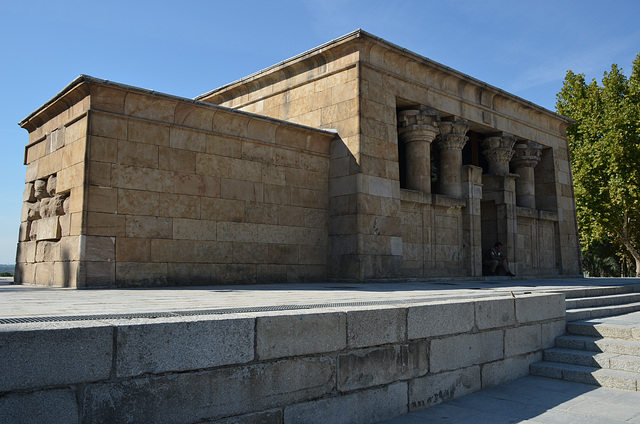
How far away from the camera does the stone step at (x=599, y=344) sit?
290 inches

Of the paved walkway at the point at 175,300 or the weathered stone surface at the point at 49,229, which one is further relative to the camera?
the weathered stone surface at the point at 49,229

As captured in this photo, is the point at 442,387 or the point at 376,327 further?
the point at 442,387

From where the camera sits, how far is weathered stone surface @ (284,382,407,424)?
187 inches

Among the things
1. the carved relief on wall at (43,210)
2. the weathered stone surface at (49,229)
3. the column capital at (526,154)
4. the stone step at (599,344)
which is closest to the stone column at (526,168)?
the column capital at (526,154)

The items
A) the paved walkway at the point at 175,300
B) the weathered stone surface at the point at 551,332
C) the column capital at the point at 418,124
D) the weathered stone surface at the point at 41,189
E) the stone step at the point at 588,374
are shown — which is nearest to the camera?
the paved walkway at the point at 175,300

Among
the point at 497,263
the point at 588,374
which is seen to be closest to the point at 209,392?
the point at 588,374

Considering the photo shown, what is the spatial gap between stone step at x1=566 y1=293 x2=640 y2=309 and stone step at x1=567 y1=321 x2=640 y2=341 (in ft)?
3.74

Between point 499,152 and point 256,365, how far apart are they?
50.8ft

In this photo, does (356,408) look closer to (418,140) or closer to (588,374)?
(588,374)

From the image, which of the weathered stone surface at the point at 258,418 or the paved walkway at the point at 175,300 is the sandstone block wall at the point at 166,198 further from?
the weathered stone surface at the point at 258,418

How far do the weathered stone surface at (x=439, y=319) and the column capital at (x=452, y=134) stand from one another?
10.3 meters

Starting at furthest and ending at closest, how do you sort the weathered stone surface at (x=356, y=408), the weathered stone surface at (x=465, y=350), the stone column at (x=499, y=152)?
the stone column at (x=499, y=152), the weathered stone surface at (x=465, y=350), the weathered stone surface at (x=356, y=408)

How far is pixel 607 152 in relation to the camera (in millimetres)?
29484

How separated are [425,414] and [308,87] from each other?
35.1 feet
